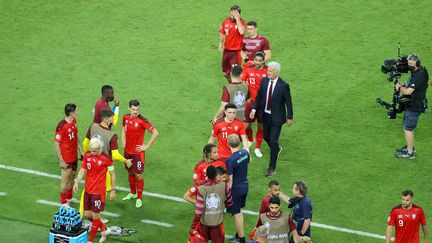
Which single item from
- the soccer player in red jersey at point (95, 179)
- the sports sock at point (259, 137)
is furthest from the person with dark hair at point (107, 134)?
the sports sock at point (259, 137)

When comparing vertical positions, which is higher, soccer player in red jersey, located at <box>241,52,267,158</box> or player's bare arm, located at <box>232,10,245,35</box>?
player's bare arm, located at <box>232,10,245,35</box>

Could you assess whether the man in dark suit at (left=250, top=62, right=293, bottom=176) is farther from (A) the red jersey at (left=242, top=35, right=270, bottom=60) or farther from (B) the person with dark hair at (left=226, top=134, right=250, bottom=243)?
(A) the red jersey at (left=242, top=35, right=270, bottom=60)

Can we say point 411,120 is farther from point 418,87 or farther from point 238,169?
point 238,169

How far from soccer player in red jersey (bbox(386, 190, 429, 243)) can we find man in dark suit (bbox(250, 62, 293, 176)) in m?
4.37

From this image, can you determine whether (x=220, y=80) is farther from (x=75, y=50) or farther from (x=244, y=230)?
(x=244, y=230)

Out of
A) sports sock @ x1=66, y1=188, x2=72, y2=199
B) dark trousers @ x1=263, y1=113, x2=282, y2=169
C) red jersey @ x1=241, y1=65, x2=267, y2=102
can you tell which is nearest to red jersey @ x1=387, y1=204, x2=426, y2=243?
dark trousers @ x1=263, y1=113, x2=282, y2=169

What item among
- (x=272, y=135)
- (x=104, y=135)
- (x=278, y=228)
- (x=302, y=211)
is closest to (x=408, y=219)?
(x=302, y=211)

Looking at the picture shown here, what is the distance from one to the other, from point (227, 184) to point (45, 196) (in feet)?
15.4

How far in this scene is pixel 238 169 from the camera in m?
19.0

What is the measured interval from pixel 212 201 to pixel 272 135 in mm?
4279

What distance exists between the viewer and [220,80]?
26.6m

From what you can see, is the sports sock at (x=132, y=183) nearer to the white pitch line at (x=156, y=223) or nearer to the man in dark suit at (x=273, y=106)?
the white pitch line at (x=156, y=223)

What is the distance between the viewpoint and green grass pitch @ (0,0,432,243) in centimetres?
2088

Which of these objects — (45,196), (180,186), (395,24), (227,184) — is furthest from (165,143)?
(395,24)
